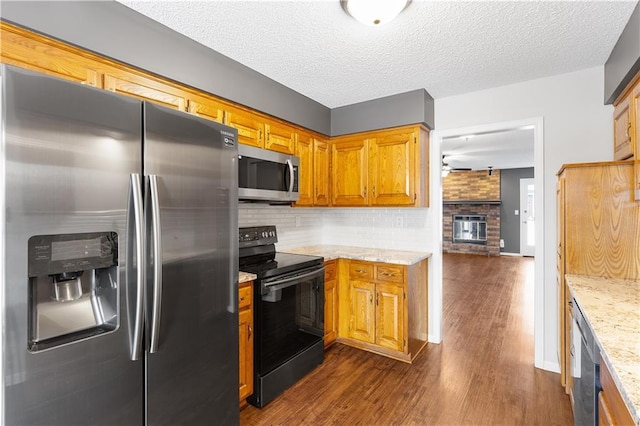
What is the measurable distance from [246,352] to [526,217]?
888 cm

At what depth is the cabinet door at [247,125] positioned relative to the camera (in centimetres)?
237

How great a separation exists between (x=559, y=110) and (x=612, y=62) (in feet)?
1.48

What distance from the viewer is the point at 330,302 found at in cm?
301

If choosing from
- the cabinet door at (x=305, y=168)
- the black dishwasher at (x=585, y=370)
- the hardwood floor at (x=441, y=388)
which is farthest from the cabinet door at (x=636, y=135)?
the cabinet door at (x=305, y=168)

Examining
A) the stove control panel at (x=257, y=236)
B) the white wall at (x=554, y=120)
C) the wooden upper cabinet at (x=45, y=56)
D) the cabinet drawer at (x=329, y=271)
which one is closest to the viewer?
the wooden upper cabinet at (x=45, y=56)

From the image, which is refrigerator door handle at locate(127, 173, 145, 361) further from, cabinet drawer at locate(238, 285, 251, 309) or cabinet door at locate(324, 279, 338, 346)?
cabinet door at locate(324, 279, 338, 346)

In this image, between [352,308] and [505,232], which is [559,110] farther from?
[505,232]

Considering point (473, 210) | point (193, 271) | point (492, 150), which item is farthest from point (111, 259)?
point (473, 210)

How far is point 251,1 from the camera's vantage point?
5.47ft

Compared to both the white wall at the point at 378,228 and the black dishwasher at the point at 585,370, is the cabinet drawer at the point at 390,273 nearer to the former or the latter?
the white wall at the point at 378,228

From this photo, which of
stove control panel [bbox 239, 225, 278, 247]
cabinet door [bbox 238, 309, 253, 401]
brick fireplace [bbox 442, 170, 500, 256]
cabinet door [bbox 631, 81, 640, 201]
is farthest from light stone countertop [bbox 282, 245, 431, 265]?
brick fireplace [bbox 442, 170, 500, 256]

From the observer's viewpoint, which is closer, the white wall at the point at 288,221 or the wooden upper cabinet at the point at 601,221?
the wooden upper cabinet at the point at 601,221

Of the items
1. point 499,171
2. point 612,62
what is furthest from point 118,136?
point 499,171

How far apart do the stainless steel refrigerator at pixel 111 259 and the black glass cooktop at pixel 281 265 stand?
53cm
